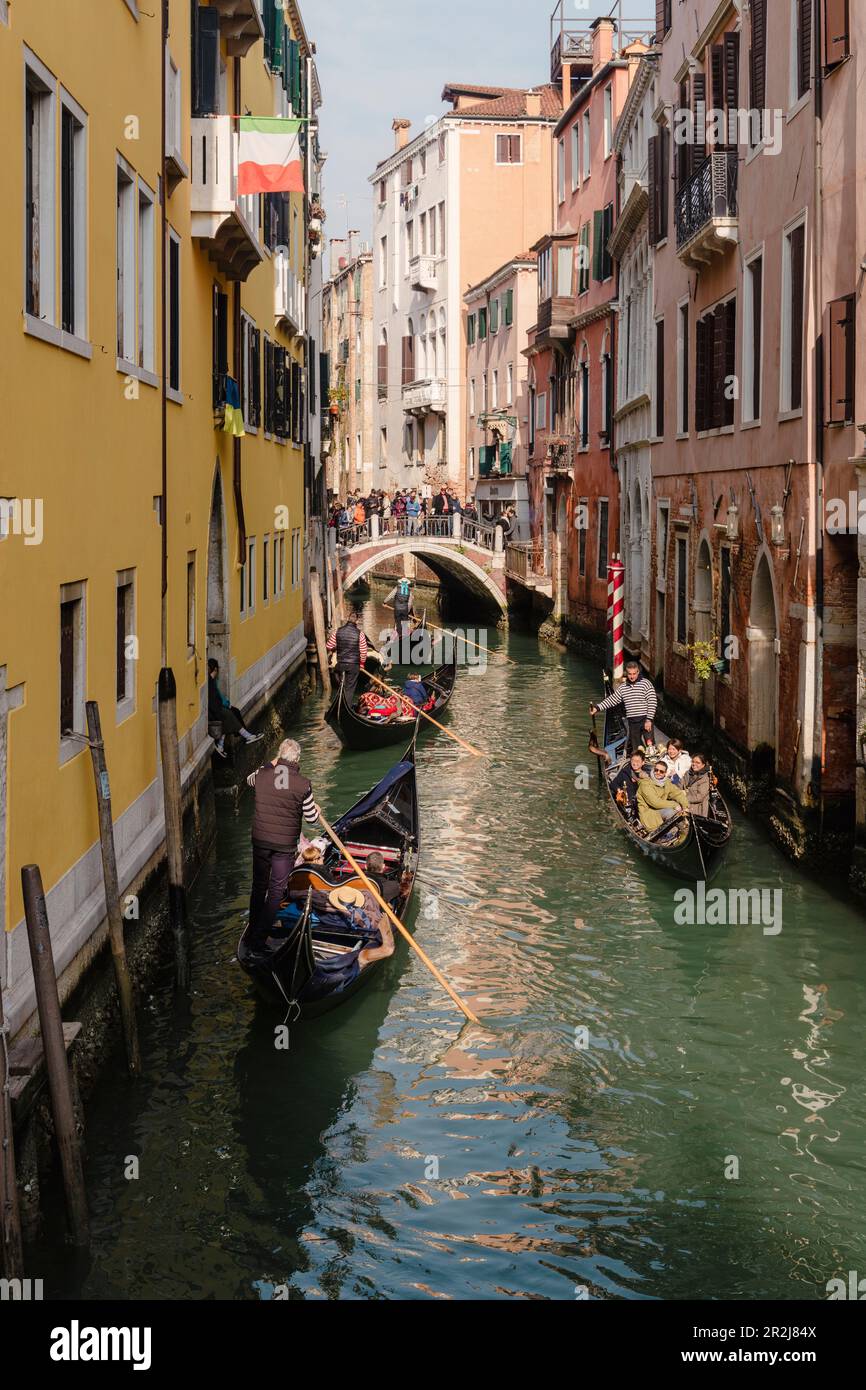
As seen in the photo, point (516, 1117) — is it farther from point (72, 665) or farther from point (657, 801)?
point (657, 801)

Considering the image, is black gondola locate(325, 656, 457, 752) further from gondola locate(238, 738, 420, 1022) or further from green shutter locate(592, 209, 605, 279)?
green shutter locate(592, 209, 605, 279)

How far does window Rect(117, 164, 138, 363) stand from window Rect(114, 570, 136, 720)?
52.0 inches

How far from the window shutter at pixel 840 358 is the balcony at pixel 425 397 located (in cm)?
3390

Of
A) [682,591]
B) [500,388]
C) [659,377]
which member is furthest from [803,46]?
[500,388]

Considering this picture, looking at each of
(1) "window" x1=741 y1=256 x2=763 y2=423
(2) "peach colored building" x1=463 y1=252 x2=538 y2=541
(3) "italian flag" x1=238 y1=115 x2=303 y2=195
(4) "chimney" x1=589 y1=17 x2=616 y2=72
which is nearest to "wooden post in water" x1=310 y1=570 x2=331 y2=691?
(4) "chimney" x1=589 y1=17 x2=616 y2=72

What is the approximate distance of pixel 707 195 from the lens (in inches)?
627

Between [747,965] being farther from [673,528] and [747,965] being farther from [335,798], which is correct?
[673,528]

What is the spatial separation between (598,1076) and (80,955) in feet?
8.79

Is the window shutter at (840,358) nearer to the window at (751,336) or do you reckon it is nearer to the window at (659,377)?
the window at (751,336)

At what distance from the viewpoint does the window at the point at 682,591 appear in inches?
734

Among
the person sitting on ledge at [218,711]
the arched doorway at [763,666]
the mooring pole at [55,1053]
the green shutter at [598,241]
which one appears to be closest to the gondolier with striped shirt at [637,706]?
the arched doorway at [763,666]

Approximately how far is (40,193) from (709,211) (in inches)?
384
